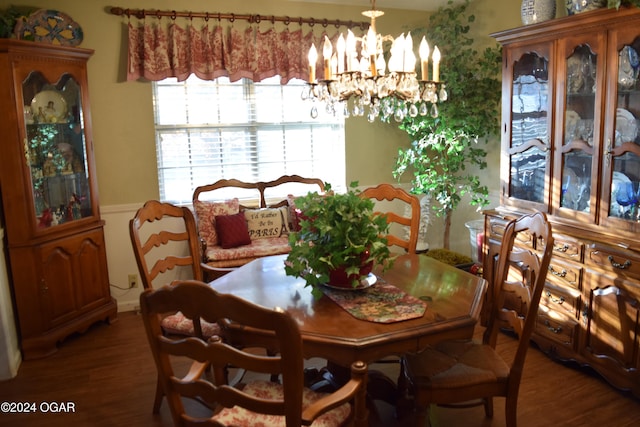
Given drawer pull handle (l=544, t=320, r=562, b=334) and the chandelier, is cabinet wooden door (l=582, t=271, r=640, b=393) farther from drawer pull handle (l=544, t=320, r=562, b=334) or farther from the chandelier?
the chandelier

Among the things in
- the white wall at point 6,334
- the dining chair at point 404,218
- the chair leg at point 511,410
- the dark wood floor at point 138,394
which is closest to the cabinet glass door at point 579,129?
the dining chair at point 404,218

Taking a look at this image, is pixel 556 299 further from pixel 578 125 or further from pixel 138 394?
pixel 138 394

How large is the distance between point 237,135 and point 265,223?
829 millimetres

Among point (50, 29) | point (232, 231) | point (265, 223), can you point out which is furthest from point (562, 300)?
point (50, 29)

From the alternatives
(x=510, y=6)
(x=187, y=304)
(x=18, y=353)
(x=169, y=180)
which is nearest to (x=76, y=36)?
(x=169, y=180)

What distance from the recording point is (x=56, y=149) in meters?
3.43

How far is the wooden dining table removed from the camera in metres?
1.72

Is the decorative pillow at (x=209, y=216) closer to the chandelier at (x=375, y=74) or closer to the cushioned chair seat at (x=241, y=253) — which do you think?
the cushioned chair seat at (x=241, y=253)

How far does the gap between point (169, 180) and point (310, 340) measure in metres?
2.81

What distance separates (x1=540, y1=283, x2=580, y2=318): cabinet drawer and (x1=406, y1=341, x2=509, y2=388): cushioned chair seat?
936mm

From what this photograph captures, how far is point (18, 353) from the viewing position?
3.16 meters

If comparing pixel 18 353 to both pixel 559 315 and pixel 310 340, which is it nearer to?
pixel 310 340

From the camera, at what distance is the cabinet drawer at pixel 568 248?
2.84 meters

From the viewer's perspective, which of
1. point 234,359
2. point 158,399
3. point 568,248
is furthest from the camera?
point 568,248
